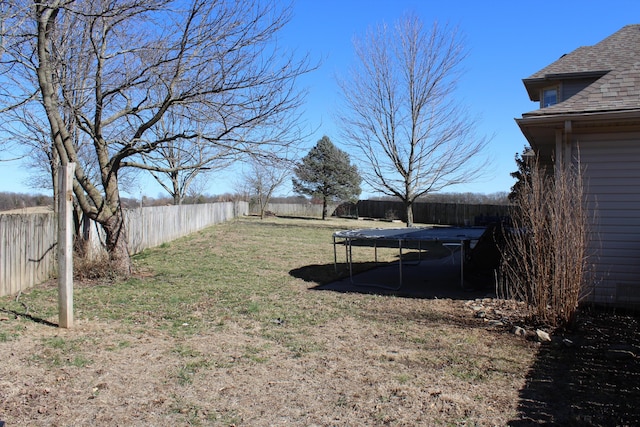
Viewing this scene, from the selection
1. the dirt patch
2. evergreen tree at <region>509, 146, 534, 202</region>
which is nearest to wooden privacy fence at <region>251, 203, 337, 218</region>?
evergreen tree at <region>509, 146, 534, 202</region>

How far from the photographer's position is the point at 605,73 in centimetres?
1014

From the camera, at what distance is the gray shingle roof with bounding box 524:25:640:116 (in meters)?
7.44

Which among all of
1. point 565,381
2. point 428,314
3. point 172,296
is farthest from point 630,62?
point 172,296

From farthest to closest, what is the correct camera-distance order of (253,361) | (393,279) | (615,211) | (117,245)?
1. (393,279)
2. (117,245)
3. (615,211)
4. (253,361)

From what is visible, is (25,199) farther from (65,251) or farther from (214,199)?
(65,251)

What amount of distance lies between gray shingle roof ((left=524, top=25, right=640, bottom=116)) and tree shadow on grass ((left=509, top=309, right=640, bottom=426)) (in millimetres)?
3252

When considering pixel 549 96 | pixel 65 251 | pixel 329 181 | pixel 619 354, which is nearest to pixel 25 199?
pixel 329 181

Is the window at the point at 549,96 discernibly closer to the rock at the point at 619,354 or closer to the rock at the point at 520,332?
the rock at the point at 520,332

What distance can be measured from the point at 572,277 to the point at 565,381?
1.82m

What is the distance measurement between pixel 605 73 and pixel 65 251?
34.0 feet

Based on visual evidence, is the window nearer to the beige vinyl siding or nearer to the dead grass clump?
the beige vinyl siding

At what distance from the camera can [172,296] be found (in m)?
8.16

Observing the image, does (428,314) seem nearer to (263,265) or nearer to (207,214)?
(263,265)

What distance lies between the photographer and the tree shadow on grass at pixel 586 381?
359 centimetres
